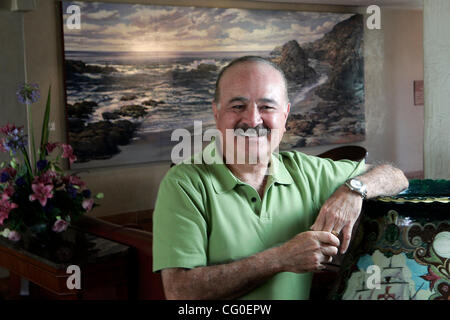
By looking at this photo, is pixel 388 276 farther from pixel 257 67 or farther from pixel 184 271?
pixel 257 67

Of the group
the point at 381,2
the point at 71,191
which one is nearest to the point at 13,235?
the point at 71,191

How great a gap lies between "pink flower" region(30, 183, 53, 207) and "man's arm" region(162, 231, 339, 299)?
1.78 meters

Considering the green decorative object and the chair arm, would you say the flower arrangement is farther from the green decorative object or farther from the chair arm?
the green decorative object

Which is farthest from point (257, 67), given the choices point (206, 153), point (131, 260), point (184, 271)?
point (131, 260)

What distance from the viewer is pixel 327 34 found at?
26.0 feet

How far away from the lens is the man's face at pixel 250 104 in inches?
54.1

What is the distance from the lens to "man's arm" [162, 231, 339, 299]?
48.3 inches

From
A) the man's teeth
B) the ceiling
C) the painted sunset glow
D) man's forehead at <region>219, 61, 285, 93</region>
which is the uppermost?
the ceiling

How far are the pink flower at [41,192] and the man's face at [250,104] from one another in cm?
171

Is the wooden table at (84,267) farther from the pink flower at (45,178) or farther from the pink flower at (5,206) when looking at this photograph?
the pink flower at (45,178)

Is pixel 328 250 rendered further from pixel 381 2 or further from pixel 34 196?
pixel 381 2

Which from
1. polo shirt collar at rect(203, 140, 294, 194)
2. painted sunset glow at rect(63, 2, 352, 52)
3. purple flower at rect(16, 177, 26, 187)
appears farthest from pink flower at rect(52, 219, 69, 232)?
painted sunset glow at rect(63, 2, 352, 52)

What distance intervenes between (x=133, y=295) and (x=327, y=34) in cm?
614

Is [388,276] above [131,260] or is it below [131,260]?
above
